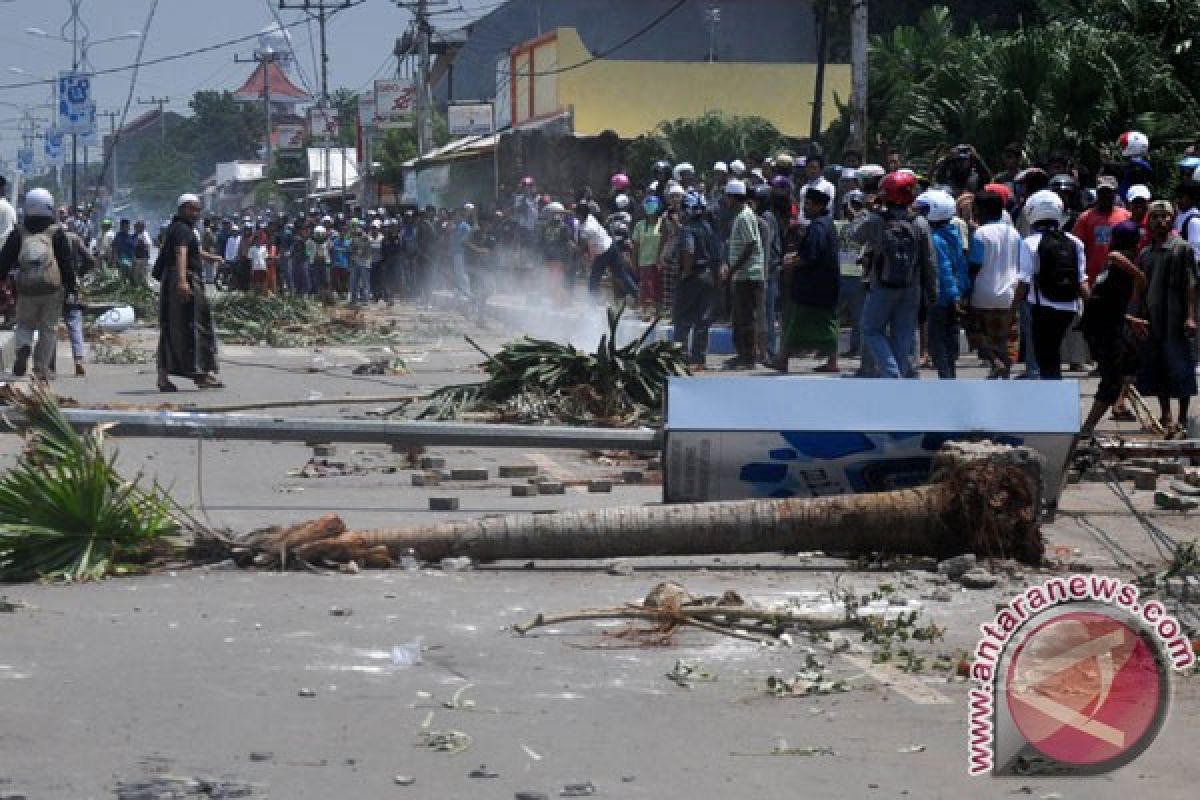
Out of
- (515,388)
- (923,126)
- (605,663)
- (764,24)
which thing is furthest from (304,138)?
(605,663)

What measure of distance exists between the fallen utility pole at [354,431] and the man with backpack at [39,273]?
6646 millimetres

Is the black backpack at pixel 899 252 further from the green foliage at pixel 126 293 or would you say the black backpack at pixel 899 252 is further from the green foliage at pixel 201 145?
the green foliage at pixel 201 145

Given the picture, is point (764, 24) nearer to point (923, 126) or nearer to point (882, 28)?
point (882, 28)

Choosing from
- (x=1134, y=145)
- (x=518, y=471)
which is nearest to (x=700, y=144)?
(x=1134, y=145)

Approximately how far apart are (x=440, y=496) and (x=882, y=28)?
37951 millimetres

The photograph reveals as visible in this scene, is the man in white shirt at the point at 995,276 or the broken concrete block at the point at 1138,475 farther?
the man in white shirt at the point at 995,276

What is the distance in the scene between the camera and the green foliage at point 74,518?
841 cm

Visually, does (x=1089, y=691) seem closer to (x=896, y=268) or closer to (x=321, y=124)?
(x=896, y=268)

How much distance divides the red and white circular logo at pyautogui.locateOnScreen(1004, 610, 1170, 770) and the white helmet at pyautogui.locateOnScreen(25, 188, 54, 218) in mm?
Answer: 12745

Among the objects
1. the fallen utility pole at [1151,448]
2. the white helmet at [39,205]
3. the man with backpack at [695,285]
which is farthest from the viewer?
the man with backpack at [695,285]

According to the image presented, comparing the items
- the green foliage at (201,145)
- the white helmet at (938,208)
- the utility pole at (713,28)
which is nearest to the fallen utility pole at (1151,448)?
the white helmet at (938,208)

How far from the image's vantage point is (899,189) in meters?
14.1

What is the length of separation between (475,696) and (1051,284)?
790 cm

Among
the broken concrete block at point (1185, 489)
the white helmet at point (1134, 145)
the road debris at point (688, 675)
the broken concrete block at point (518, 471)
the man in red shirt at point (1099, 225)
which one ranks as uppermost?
the white helmet at point (1134, 145)
